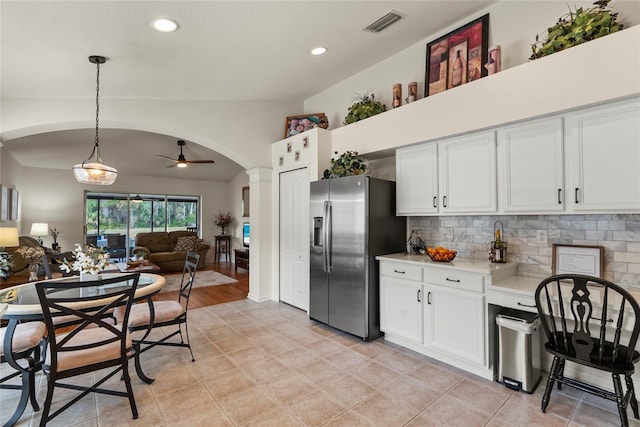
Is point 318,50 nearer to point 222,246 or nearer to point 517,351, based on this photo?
point 517,351

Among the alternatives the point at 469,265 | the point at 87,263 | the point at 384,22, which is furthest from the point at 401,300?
the point at 87,263

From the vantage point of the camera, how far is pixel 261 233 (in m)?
4.93

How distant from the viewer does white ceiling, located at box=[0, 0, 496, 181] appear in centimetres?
242

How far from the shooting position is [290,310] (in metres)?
4.47

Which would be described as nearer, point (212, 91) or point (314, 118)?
point (212, 91)

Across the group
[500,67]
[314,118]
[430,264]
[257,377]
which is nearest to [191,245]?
[314,118]

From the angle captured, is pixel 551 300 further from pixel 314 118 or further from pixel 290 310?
pixel 314 118

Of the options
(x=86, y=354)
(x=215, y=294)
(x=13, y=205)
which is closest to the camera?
(x=86, y=354)

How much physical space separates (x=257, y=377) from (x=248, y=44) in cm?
308

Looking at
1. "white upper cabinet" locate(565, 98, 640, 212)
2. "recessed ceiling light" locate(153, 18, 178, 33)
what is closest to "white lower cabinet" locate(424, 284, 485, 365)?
"white upper cabinet" locate(565, 98, 640, 212)

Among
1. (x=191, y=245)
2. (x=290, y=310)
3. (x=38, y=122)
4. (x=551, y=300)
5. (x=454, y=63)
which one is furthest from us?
(x=191, y=245)

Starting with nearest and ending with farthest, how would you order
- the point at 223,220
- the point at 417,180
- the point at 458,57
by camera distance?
1. the point at 458,57
2. the point at 417,180
3. the point at 223,220

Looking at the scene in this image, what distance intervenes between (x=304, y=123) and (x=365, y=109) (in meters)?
1.20

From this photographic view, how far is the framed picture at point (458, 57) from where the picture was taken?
2.98 metres
